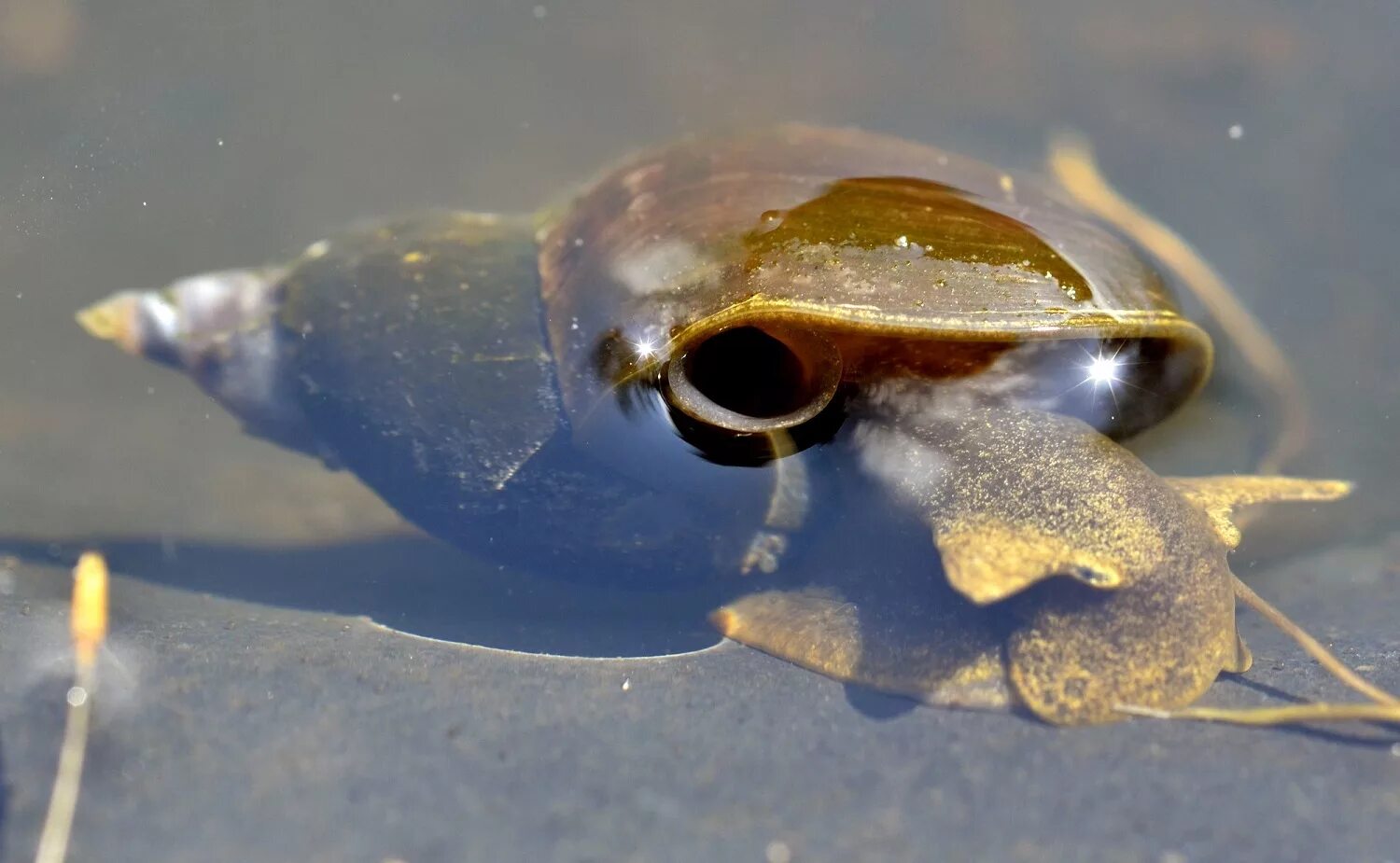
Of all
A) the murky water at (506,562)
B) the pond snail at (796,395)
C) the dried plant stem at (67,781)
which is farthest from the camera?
the pond snail at (796,395)

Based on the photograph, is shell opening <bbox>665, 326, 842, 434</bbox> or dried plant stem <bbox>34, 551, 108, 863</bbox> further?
shell opening <bbox>665, 326, 842, 434</bbox>

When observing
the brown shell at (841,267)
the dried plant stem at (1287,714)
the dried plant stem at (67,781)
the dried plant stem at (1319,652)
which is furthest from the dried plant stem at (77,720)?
the dried plant stem at (1319,652)

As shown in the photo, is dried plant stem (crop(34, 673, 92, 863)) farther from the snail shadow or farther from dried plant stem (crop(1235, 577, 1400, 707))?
dried plant stem (crop(1235, 577, 1400, 707))

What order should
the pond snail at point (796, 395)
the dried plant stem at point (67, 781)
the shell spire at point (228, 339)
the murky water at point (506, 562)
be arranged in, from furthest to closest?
the shell spire at point (228, 339), the pond snail at point (796, 395), the murky water at point (506, 562), the dried plant stem at point (67, 781)

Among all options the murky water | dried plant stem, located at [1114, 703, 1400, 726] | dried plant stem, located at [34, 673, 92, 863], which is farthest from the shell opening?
dried plant stem, located at [34, 673, 92, 863]

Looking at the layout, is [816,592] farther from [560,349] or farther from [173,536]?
[173,536]

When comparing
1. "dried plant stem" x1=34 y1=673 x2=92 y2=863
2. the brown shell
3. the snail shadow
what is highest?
the brown shell

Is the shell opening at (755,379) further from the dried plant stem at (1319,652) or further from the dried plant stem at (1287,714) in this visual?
the dried plant stem at (1319,652)

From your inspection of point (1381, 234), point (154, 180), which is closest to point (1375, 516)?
point (1381, 234)
